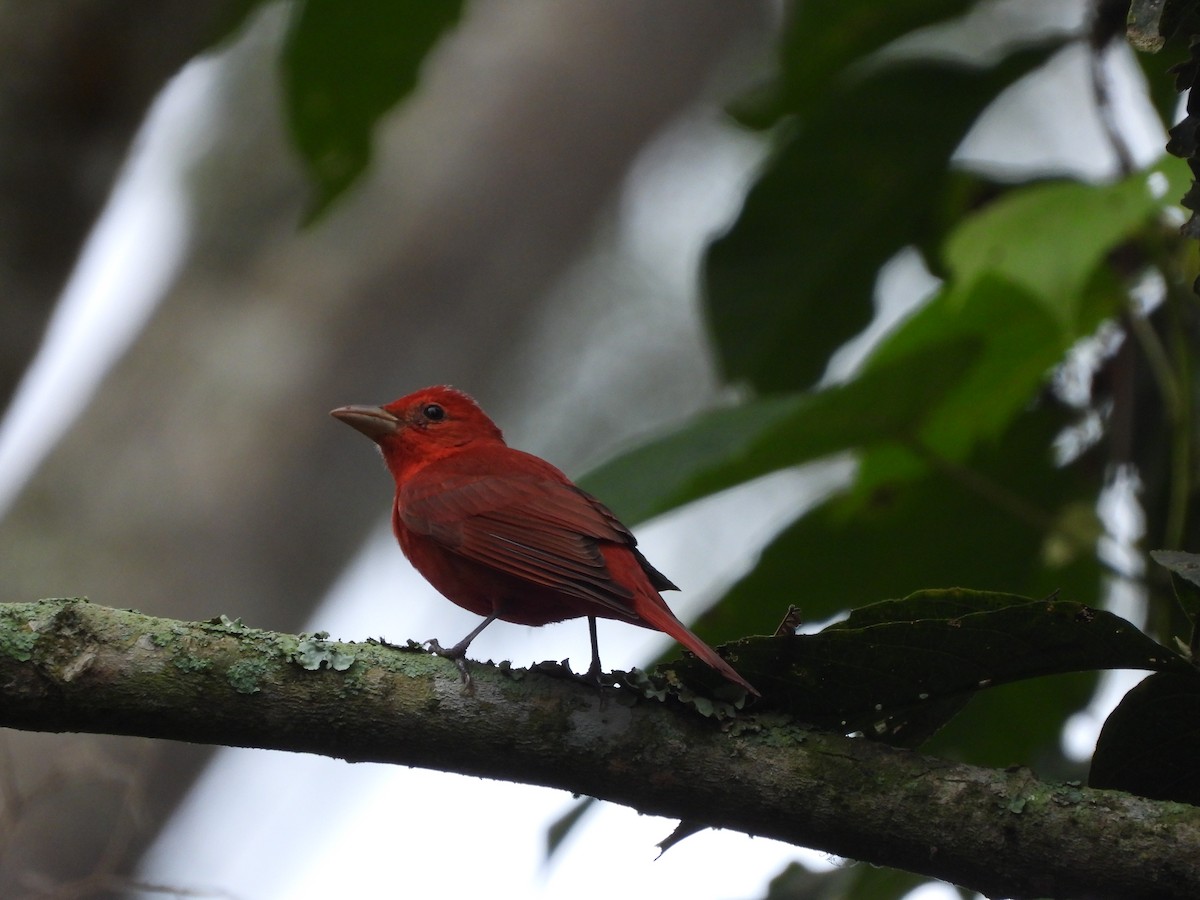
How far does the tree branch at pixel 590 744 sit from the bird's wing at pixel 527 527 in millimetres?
737

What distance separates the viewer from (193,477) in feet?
22.4

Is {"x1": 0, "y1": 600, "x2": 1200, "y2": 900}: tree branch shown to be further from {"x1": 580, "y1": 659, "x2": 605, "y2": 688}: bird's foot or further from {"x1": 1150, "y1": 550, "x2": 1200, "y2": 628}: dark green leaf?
{"x1": 1150, "y1": 550, "x2": 1200, "y2": 628}: dark green leaf

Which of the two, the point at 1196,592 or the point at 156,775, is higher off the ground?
the point at 1196,592

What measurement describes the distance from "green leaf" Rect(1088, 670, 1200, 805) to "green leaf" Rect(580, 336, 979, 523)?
960mm

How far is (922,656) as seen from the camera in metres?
2.20

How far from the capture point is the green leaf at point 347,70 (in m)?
3.29

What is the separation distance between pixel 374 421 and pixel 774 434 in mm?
1774

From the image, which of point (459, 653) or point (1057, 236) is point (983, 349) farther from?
point (459, 653)

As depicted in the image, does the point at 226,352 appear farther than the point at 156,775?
Yes

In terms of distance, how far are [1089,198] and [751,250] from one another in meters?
1.22

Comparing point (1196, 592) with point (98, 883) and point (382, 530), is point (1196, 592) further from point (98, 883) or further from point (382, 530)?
point (382, 530)

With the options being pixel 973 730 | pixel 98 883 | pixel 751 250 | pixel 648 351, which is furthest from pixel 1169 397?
pixel 648 351

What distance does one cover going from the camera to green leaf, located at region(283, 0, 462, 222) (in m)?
3.29

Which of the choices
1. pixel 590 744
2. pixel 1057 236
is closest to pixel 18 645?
pixel 590 744
